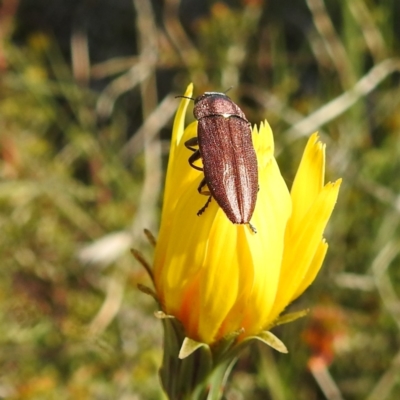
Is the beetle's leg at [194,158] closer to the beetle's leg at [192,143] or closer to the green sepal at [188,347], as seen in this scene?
the beetle's leg at [192,143]

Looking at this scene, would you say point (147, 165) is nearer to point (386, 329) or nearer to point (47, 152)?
point (47, 152)

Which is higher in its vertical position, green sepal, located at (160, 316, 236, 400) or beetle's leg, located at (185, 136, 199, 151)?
beetle's leg, located at (185, 136, 199, 151)

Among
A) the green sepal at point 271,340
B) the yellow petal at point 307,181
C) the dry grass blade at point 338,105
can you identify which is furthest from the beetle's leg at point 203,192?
the dry grass blade at point 338,105

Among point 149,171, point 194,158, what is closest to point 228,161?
point 194,158

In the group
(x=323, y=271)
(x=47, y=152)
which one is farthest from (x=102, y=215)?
(x=323, y=271)

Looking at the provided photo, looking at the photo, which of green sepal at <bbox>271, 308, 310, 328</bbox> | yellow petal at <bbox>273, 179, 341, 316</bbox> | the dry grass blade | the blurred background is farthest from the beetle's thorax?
the dry grass blade

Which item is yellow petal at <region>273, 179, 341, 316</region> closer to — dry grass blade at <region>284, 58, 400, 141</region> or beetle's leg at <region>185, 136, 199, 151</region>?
beetle's leg at <region>185, 136, 199, 151</region>
